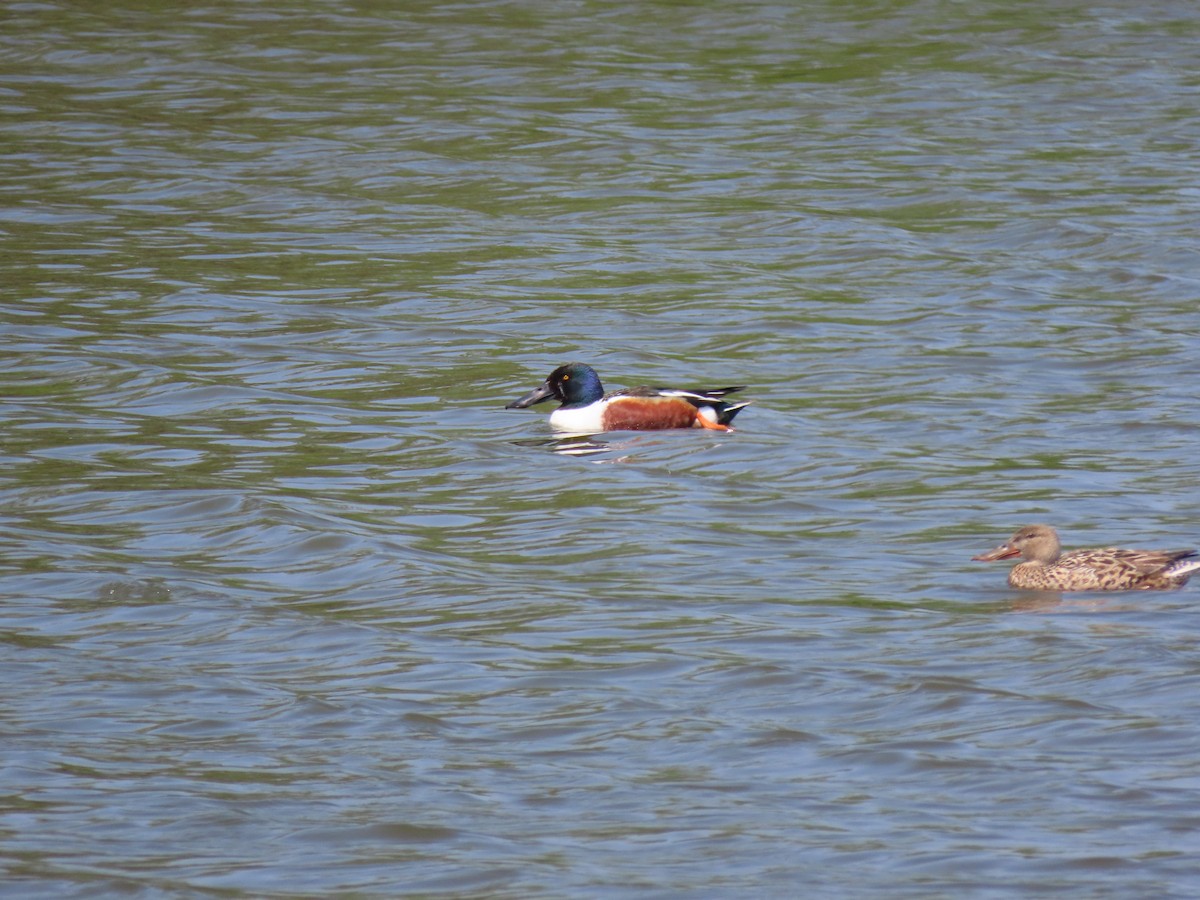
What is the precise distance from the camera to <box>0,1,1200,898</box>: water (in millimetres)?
7273

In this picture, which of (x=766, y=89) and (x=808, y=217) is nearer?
(x=808, y=217)

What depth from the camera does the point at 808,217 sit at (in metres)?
19.3

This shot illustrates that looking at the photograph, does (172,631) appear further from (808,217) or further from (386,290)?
(808,217)

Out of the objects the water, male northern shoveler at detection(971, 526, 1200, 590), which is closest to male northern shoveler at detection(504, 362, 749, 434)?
the water

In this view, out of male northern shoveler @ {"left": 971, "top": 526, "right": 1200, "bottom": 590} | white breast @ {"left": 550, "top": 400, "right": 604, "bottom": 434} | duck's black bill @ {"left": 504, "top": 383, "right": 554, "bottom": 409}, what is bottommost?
white breast @ {"left": 550, "top": 400, "right": 604, "bottom": 434}

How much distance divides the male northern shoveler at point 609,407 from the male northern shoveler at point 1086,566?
3.76m

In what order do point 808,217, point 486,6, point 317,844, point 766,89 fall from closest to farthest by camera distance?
point 317,844
point 808,217
point 766,89
point 486,6

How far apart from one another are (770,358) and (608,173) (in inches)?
244

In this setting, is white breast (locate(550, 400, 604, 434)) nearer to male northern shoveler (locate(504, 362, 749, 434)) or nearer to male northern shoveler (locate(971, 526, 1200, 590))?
male northern shoveler (locate(504, 362, 749, 434))

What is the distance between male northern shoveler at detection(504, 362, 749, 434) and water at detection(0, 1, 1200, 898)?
0.80ft

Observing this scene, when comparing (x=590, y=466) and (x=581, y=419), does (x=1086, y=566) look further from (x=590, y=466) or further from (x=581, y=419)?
(x=581, y=419)

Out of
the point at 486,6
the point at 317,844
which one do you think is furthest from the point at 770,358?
the point at 486,6

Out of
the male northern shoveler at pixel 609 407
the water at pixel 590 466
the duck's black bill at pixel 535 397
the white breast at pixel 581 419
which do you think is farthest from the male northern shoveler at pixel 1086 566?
the duck's black bill at pixel 535 397

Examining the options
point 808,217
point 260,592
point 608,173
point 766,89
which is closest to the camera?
point 260,592
